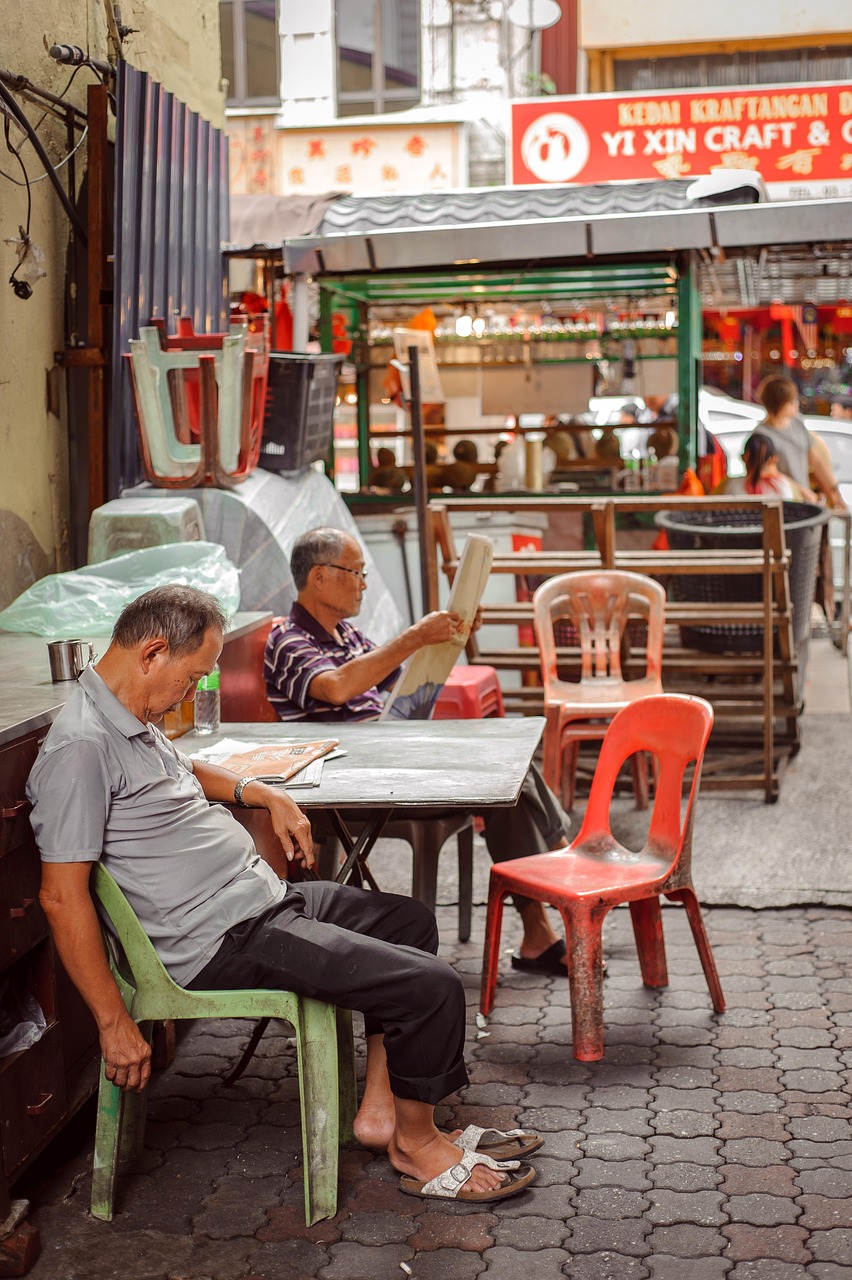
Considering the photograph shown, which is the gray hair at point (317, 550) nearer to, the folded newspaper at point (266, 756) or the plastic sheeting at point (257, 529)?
the folded newspaper at point (266, 756)

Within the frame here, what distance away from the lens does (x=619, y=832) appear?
20.0 ft

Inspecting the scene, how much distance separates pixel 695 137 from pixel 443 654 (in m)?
9.84

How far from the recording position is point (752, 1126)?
3.61 m

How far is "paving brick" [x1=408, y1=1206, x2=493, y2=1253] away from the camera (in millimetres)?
3098

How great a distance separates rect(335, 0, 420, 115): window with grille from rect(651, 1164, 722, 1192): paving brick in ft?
50.8

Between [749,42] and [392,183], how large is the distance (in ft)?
14.8

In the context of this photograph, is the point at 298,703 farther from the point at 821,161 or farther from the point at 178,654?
the point at 821,161

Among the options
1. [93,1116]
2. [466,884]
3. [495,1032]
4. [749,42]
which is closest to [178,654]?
[93,1116]

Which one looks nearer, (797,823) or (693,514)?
(797,823)

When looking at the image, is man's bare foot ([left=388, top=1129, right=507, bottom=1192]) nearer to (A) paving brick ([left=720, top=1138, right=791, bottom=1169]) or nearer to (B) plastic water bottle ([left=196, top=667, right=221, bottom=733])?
(A) paving brick ([left=720, top=1138, right=791, bottom=1169])

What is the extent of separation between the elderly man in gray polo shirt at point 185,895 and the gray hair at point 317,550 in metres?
1.32

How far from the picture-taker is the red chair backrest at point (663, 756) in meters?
4.21

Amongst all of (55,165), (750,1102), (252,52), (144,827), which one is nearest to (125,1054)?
(144,827)

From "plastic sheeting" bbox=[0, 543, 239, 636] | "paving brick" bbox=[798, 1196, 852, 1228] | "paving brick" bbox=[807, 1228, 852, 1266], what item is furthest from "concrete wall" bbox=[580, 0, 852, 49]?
"paving brick" bbox=[807, 1228, 852, 1266]
